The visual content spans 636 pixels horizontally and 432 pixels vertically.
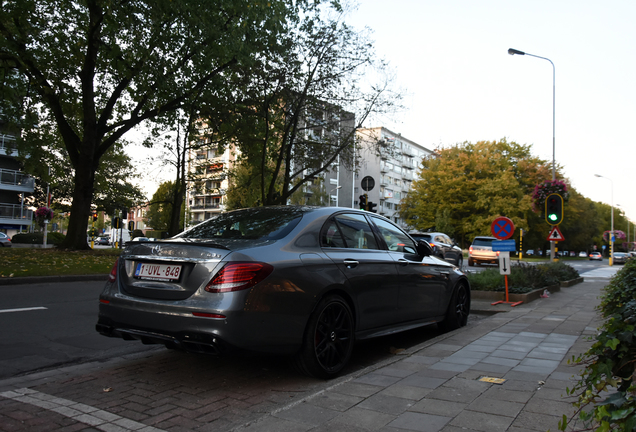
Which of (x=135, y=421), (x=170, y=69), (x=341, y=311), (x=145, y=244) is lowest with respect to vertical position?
(x=135, y=421)

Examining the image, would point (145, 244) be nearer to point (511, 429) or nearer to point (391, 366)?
point (391, 366)

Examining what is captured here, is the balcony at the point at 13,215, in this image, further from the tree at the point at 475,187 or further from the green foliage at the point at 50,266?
the tree at the point at 475,187

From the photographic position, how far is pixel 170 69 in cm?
1838

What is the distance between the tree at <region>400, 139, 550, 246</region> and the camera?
52.0 metres

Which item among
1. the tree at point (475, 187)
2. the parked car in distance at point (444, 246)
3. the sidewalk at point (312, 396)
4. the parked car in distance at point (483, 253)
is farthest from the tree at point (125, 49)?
the tree at point (475, 187)

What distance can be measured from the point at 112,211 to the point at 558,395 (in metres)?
56.3

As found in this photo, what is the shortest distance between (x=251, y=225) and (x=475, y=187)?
5284cm

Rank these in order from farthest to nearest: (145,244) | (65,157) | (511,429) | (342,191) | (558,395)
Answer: (342,191) < (65,157) < (145,244) < (558,395) < (511,429)

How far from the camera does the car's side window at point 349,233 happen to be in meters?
4.88

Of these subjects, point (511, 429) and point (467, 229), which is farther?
point (467, 229)

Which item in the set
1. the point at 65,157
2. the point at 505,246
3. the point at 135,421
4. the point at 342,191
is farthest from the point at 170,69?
the point at 342,191

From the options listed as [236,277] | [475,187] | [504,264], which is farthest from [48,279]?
[475,187]

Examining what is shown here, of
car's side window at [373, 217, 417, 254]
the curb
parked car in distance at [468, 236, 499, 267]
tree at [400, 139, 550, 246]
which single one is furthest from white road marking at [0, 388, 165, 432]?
tree at [400, 139, 550, 246]

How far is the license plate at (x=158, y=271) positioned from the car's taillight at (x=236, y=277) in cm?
35
